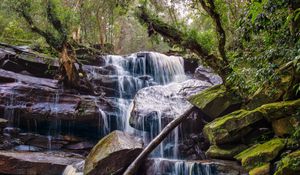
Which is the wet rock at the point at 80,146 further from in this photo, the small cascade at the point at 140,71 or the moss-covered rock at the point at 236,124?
the moss-covered rock at the point at 236,124

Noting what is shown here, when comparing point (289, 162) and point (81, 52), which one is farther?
point (81, 52)

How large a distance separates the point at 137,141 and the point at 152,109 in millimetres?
2236

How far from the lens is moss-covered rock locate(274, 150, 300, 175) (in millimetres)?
5356

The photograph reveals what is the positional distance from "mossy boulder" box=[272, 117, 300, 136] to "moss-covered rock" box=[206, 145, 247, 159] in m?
1.07

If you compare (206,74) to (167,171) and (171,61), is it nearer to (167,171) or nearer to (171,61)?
(171,61)

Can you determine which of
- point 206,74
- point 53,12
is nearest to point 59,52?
point 53,12

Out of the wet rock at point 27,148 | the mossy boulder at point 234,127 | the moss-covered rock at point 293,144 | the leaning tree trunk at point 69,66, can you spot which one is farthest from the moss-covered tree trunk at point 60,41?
the moss-covered rock at point 293,144

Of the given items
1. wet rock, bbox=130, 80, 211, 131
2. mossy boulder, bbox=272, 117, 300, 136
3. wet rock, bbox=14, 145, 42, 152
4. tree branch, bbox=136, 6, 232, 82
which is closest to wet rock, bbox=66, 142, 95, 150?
wet rock, bbox=14, 145, 42, 152

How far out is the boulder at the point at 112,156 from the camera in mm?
8016

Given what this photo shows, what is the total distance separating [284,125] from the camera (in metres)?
6.94

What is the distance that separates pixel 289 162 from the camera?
5441 mm

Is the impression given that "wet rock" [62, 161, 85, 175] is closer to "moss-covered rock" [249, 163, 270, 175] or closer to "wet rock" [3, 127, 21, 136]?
"wet rock" [3, 127, 21, 136]

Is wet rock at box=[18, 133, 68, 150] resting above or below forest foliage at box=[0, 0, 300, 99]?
below

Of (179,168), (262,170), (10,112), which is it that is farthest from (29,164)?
(262,170)
